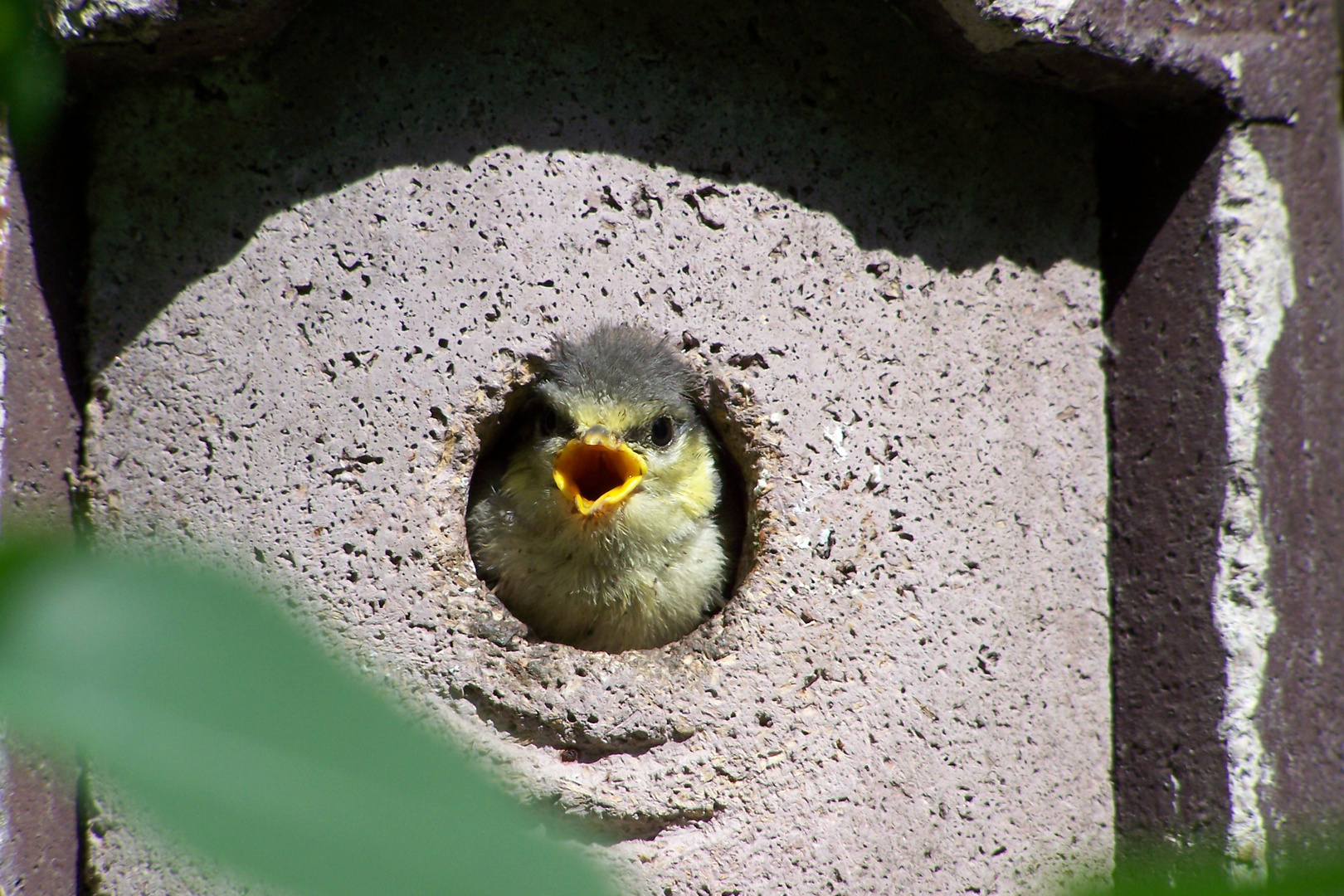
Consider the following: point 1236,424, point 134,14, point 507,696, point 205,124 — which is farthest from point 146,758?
point 1236,424

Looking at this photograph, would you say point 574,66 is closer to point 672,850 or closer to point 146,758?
point 672,850

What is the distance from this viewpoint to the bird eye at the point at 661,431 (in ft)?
8.08

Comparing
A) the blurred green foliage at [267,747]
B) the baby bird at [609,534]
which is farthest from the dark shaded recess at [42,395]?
the blurred green foliage at [267,747]

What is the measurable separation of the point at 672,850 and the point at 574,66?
1655 millimetres

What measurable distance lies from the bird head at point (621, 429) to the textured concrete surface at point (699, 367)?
0.15m

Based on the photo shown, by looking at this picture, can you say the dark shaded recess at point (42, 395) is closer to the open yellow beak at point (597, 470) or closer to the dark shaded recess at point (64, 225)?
the dark shaded recess at point (64, 225)

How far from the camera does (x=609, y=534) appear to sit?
8.15ft

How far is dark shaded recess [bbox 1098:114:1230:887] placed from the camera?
6.88 ft

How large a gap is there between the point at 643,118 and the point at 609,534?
3.29 feet

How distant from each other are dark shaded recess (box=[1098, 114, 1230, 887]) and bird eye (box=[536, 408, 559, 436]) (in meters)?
1.34

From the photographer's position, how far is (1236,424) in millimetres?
2086

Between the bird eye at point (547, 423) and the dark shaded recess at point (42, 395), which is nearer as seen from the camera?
the dark shaded recess at point (42, 395)

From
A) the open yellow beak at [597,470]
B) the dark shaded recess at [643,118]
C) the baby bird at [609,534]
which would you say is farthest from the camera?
the baby bird at [609,534]

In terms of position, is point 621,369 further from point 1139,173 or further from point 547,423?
point 1139,173
